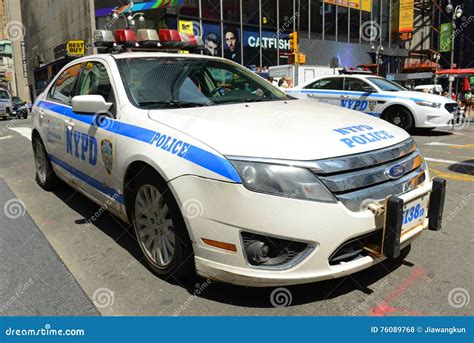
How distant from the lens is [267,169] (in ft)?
7.95

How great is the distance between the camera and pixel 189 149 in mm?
2656

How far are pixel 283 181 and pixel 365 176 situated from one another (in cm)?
53

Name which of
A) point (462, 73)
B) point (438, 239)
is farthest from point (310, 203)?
point (462, 73)

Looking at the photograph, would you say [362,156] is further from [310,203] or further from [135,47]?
[135,47]

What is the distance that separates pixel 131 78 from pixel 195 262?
68.7 inches

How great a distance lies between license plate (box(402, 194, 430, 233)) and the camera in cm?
273
